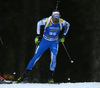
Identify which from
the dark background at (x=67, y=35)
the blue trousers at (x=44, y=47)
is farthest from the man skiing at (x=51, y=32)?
the dark background at (x=67, y=35)

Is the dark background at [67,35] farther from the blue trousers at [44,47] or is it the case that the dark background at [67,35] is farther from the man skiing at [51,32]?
the man skiing at [51,32]

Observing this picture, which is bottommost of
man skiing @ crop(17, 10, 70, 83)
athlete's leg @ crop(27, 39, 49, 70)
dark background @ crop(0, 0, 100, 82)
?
dark background @ crop(0, 0, 100, 82)

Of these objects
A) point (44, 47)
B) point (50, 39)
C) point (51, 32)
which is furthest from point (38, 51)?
point (51, 32)

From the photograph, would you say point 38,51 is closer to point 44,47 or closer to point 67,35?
point 44,47

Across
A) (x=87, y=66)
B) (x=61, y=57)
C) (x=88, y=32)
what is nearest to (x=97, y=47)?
Answer: (x=61, y=57)

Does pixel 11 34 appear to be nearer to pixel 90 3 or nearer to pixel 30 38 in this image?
pixel 30 38

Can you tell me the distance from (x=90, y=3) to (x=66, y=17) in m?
1.25

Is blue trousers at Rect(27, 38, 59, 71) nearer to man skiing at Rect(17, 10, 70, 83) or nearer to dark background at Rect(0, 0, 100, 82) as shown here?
man skiing at Rect(17, 10, 70, 83)

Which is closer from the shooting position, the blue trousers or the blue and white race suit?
the blue and white race suit

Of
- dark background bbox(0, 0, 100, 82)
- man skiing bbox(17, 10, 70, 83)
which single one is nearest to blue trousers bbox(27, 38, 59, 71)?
man skiing bbox(17, 10, 70, 83)

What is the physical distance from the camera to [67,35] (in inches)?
592

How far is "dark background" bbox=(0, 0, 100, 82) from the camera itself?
45.0ft

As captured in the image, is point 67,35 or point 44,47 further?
point 67,35

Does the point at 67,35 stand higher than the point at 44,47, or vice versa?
the point at 44,47
